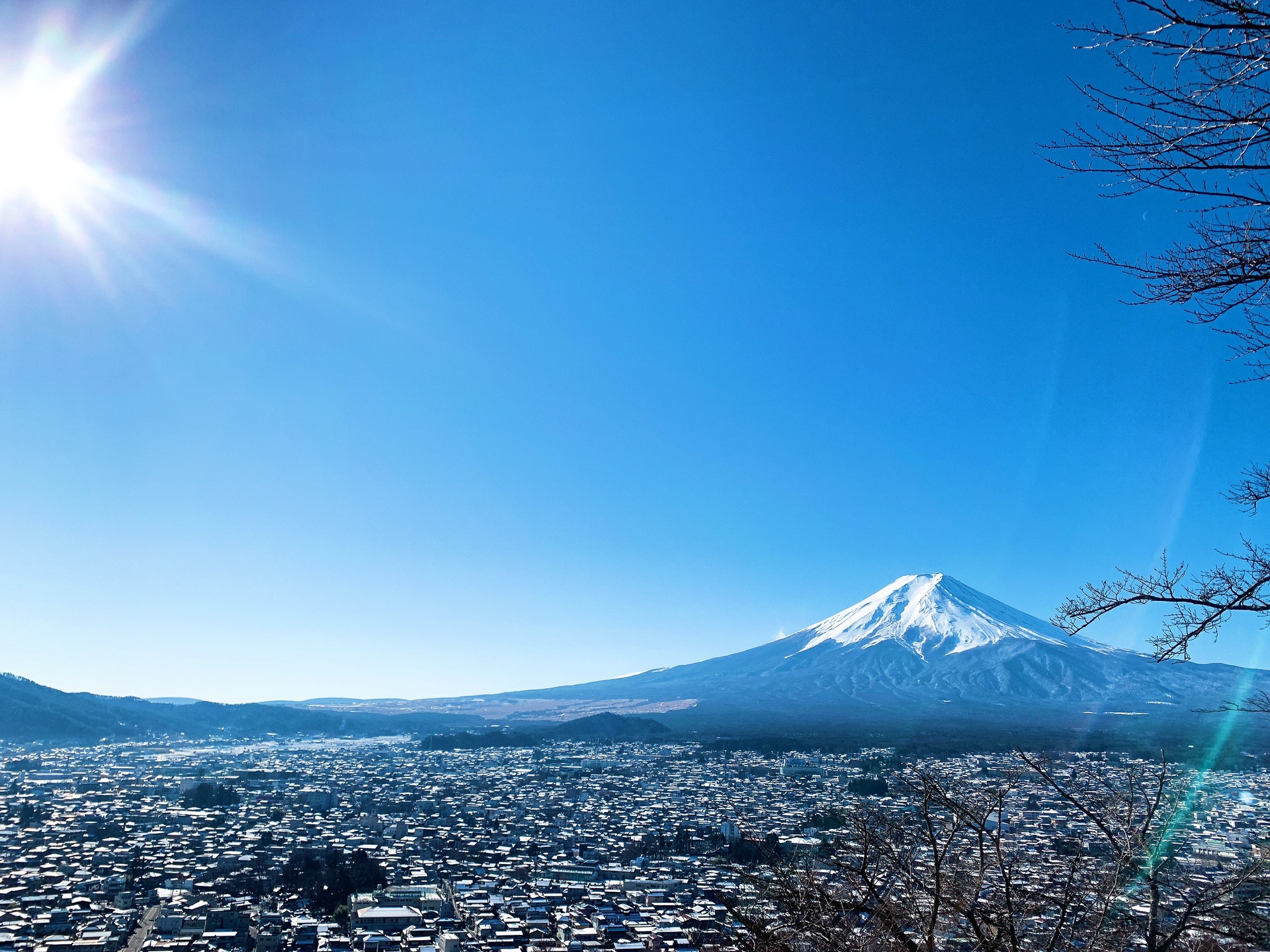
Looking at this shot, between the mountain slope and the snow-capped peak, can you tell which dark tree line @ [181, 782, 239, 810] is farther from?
the snow-capped peak

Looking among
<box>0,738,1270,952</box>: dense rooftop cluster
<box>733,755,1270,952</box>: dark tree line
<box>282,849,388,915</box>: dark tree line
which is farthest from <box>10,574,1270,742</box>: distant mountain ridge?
<box>733,755,1270,952</box>: dark tree line

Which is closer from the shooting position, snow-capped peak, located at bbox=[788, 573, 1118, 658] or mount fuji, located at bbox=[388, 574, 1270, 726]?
mount fuji, located at bbox=[388, 574, 1270, 726]

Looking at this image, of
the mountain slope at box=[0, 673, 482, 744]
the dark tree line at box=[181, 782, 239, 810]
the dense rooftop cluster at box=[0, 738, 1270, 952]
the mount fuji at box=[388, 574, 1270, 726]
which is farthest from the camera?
the mount fuji at box=[388, 574, 1270, 726]

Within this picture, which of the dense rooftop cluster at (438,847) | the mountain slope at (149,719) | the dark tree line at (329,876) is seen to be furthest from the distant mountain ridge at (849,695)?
the dark tree line at (329,876)

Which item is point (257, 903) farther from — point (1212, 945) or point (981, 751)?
point (981, 751)

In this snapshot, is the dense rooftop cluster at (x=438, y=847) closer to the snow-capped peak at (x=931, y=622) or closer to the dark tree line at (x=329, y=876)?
the dark tree line at (x=329, y=876)

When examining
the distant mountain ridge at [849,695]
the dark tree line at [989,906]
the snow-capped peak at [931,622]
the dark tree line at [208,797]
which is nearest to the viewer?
the dark tree line at [989,906]

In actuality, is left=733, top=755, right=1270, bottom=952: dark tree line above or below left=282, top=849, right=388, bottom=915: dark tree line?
above
